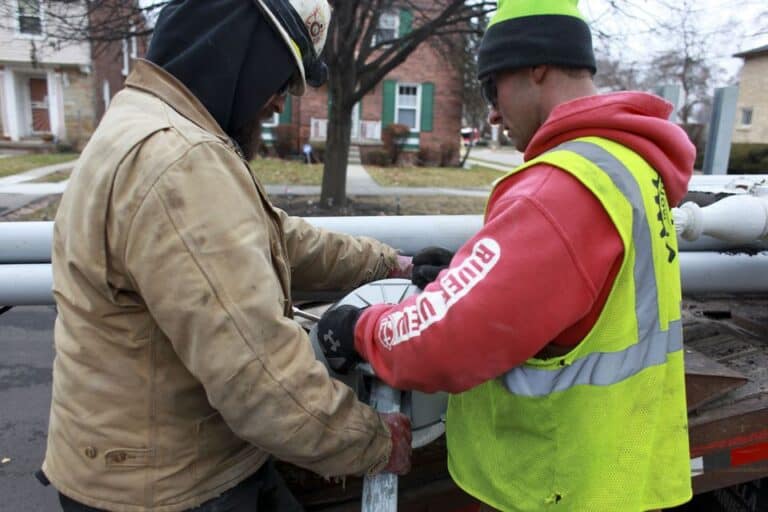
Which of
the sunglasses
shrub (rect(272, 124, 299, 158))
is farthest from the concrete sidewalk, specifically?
the sunglasses

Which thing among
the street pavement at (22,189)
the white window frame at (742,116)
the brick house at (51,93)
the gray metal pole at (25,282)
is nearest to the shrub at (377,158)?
the brick house at (51,93)

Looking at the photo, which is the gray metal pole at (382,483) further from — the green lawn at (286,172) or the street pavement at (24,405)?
the green lawn at (286,172)

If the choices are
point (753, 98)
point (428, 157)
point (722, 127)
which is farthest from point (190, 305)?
point (753, 98)

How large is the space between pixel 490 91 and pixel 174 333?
1.00 meters

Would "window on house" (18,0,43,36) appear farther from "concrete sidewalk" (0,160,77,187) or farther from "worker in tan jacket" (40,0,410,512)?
"worker in tan jacket" (40,0,410,512)

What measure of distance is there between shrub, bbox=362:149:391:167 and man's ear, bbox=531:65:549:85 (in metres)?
20.8

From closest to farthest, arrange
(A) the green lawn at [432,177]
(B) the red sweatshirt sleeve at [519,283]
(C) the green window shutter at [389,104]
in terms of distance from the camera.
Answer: (B) the red sweatshirt sleeve at [519,283] < (A) the green lawn at [432,177] < (C) the green window shutter at [389,104]

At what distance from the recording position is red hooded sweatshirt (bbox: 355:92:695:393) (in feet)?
4.09

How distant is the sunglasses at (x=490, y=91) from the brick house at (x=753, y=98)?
34.8 metres

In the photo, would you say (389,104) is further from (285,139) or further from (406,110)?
(285,139)

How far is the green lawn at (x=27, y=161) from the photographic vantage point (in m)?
15.6

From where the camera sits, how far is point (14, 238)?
2379 millimetres

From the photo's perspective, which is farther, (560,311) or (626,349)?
(626,349)

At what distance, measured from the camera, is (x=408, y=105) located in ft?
77.2
